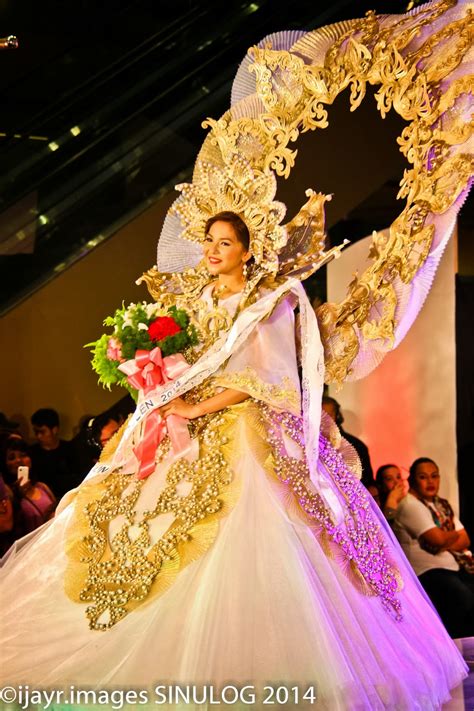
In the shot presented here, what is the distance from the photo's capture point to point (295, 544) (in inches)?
143

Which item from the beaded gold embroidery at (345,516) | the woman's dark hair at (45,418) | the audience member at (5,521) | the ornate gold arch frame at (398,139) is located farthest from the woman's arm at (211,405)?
the woman's dark hair at (45,418)

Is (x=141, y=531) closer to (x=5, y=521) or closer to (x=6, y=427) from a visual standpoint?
(x=5, y=521)

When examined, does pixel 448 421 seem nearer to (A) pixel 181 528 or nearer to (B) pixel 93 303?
(B) pixel 93 303

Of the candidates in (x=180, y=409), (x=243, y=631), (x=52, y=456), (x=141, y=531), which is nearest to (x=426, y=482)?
(x=52, y=456)

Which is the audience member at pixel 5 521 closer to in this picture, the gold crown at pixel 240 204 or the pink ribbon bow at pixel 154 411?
the pink ribbon bow at pixel 154 411

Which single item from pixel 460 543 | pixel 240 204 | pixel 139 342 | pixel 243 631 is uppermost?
pixel 240 204

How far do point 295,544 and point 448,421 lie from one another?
13.4 feet

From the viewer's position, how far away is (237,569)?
11.6 ft

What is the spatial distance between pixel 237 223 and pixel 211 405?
0.80 m

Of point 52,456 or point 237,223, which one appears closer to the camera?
point 237,223

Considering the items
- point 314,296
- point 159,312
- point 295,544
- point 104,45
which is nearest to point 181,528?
point 295,544

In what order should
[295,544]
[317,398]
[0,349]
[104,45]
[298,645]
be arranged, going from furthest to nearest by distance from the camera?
[104,45]
[0,349]
[317,398]
[295,544]
[298,645]

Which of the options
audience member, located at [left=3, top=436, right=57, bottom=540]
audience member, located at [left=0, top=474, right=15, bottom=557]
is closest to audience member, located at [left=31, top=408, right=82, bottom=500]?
audience member, located at [left=3, top=436, right=57, bottom=540]

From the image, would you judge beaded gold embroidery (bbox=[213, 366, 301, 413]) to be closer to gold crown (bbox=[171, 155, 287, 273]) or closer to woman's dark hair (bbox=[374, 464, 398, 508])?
gold crown (bbox=[171, 155, 287, 273])
